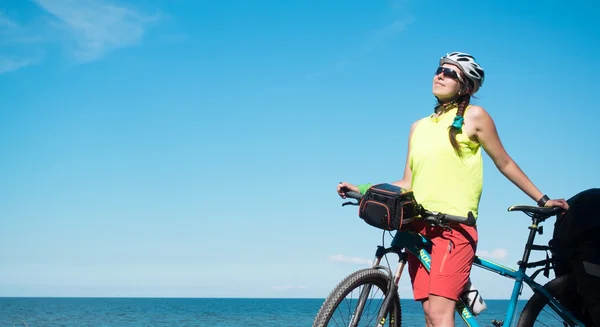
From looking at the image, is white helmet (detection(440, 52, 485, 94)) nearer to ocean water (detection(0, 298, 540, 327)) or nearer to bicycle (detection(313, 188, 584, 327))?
bicycle (detection(313, 188, 584, 327))

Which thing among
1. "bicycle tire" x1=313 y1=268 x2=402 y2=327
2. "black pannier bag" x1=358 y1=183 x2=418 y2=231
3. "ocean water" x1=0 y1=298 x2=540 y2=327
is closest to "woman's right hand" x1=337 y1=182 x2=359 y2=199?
"black pannier bag" x1=358 y1=183 x2=418 y2=231

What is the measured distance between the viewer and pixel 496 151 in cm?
405

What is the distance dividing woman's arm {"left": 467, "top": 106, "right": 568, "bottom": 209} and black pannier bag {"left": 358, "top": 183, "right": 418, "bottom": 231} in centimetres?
61

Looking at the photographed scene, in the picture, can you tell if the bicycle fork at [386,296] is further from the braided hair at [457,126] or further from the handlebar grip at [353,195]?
the braided hair at [457,126]

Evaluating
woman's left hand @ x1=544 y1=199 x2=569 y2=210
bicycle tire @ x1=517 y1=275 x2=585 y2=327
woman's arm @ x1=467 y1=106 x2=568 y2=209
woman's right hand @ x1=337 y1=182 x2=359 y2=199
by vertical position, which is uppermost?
woman's arm @ x1=467 y1=106 x2=568 y2=209

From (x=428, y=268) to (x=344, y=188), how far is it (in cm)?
72

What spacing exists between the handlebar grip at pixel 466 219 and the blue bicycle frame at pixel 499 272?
298mm

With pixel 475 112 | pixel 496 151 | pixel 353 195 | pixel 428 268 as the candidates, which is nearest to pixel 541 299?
pixel 428 268

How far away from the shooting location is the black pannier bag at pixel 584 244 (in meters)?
4.21

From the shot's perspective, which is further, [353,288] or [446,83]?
[446,83]

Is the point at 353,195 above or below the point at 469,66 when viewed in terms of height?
below

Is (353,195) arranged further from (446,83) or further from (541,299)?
(541,299)

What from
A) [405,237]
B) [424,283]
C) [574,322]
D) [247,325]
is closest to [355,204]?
[405,237]

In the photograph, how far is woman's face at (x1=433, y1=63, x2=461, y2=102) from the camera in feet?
13.5
